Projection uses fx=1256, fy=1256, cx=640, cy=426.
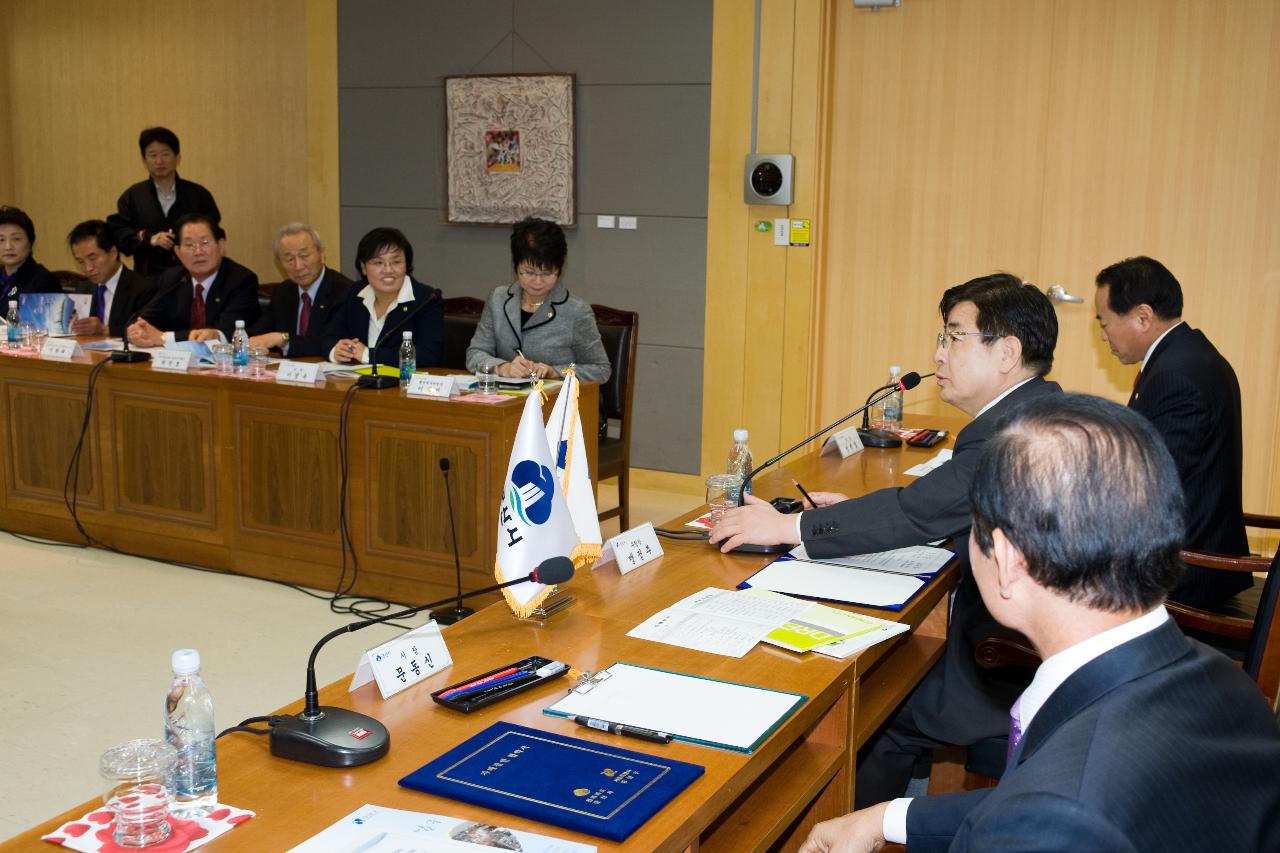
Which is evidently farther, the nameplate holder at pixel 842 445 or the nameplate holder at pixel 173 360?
the nameplate holder at pixel 173 360

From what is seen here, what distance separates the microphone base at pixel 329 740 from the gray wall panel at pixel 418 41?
513 cm

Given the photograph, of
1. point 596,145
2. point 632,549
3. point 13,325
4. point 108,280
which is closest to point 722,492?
point 632,549

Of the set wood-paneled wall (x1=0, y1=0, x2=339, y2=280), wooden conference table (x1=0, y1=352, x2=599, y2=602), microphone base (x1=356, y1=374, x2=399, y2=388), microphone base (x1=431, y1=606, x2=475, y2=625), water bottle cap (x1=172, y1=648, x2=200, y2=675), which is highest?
wood-paneled wall (x1=0, y1=0, x2=339, y2=280)

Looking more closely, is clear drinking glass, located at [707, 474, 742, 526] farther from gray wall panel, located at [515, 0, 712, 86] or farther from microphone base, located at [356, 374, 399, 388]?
gray wall panel, located at [515, 0, 712, 86]

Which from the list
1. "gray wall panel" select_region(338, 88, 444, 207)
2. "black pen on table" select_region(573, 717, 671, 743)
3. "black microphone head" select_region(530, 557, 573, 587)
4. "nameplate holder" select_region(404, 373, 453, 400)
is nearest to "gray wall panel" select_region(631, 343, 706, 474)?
"gray wall panel" select_region(338, 88, 444, 207)

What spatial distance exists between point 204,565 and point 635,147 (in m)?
2.80

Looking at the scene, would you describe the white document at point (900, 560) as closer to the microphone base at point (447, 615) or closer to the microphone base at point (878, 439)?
the microphone base at point (878, 439)

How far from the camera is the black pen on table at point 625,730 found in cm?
173

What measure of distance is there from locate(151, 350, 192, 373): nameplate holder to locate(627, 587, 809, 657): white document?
297cm

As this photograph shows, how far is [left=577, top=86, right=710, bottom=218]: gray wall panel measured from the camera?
5.93m

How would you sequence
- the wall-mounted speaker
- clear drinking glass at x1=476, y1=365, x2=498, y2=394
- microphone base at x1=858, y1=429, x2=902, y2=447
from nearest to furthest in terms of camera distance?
microphone base at x1=858, y1=429, x2=902, y2=447 < clear drinking glass at x1=476, y1=365, x2=498, y2=394 < the wall-mounted speaker

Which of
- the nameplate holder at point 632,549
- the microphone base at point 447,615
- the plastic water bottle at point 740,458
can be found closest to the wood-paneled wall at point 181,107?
the microphone base at point 447,615

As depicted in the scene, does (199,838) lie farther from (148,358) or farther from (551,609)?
(148,358)

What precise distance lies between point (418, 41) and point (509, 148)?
Answer: 790 millimetres
